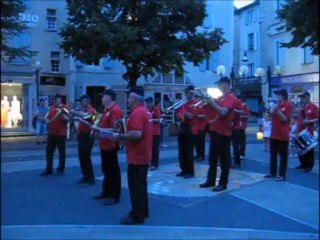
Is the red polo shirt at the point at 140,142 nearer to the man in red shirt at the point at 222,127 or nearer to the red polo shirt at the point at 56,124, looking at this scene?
the man in red shirt at the point at 222,127

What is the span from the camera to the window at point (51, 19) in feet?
89.8

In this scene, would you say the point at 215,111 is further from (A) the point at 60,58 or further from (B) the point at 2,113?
(A) the point at 60,58

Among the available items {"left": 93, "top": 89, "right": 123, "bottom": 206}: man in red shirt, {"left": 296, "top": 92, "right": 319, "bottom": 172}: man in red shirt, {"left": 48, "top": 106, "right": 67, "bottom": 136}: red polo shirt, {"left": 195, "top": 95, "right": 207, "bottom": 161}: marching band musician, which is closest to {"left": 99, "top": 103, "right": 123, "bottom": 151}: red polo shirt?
{"left": 93, "top": 89, "right": 123, "bottom": 206}: man in red shirt

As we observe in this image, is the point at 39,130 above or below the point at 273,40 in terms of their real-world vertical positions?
below

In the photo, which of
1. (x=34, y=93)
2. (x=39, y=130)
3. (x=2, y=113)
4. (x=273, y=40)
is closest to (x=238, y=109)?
(x=273, y=40)

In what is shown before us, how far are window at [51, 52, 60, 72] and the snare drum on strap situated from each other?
19481 millimetres

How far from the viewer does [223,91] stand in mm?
7891

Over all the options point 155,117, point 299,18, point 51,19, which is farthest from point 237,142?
point 51,19

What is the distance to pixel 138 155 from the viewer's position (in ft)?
20.5

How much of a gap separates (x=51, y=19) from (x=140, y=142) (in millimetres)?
22696

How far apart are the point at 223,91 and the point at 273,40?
6.08 feet

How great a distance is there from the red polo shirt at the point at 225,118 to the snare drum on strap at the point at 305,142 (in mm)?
2953

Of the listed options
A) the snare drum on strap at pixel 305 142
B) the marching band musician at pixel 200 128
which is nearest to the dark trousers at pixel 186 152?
the marching band musician at pixel 200 128

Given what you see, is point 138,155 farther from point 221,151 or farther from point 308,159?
point 308,159
